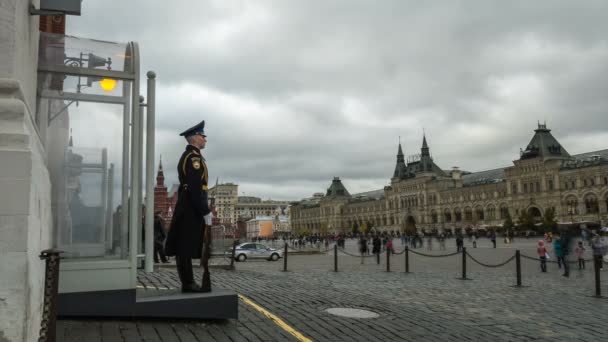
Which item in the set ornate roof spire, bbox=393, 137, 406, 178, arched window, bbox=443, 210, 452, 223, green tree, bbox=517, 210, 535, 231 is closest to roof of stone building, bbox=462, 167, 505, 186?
arched window, bbox=443, 210, 452, 223

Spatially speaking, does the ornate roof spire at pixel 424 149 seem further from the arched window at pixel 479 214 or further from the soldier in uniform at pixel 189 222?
the soldier in uniform at pixel 189 222

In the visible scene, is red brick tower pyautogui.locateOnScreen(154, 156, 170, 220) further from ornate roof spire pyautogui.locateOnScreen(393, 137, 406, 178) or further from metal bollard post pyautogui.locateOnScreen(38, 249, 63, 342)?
ornate roof spire pyautogui.locateOnScreen(393, 137, 406, 178)

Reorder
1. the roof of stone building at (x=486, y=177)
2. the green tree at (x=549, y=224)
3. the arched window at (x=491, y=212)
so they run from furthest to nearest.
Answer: the roof of stone building at (x=486, y=177)
the arched window at (x=491, y=212)
the green tree at (x=549, y=224)

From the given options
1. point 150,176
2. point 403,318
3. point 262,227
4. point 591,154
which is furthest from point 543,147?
point 150,176

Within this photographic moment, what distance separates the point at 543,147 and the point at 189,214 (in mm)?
94286

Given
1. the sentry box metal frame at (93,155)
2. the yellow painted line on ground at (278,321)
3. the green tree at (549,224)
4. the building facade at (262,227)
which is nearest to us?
the sentry box metal frame at (93,155)

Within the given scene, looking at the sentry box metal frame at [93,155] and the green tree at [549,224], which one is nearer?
the sentry box metal frame at [93,155]

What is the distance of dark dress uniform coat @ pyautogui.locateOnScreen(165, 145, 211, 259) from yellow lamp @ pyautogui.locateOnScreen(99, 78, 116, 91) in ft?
3.51

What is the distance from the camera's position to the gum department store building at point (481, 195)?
77375mm

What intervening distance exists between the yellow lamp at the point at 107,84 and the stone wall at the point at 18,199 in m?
1.24

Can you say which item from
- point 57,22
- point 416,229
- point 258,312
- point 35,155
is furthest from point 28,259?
point 416,229

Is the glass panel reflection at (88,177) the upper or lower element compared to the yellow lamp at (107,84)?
lower

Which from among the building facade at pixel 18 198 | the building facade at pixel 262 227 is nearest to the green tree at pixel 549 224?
the building facade at pixel 18 198

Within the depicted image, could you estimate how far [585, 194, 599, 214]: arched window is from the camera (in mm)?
73912
